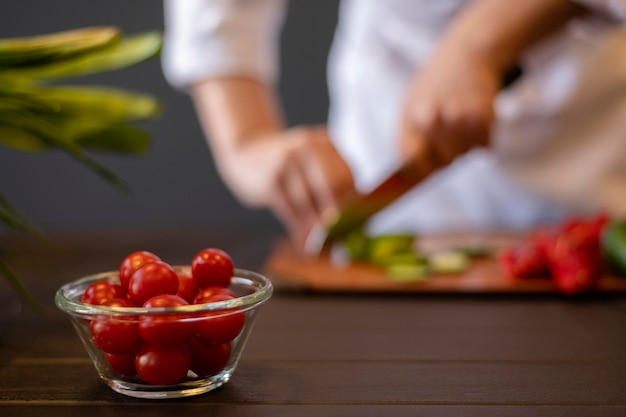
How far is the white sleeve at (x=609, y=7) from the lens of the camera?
1.21 metres

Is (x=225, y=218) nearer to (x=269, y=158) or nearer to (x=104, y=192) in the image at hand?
(x=104, y=192)

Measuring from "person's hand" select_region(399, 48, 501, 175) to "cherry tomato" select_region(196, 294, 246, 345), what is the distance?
27.3 inches

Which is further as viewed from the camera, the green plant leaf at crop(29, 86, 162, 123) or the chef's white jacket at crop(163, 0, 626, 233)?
the chef's white jacket at crop(163, 0, 626, 233)

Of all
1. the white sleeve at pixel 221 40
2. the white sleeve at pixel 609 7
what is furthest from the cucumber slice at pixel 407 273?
the white sleeve at pixel 221 40

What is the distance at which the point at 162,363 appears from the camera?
0.60 meters

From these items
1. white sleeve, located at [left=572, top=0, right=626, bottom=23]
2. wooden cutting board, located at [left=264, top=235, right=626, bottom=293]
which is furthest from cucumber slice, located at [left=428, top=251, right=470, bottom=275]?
white sleeve, located at [left=572, top=0, right=626, bottom=23]

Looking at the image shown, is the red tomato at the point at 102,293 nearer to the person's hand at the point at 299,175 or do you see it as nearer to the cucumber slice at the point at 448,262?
the cucumber slice at the point at 448,262

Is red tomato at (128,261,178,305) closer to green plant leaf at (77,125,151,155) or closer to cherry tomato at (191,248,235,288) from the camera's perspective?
cherry tomato at (191,248,235,288)

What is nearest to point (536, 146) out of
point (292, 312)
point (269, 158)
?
point (269, 158)

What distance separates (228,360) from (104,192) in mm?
2403

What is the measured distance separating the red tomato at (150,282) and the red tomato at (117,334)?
3 centimetres

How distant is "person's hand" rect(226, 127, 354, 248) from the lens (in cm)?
132

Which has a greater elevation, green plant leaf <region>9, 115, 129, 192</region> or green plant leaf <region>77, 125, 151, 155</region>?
green plant leaf <region>9, 115, 129, 192</region>

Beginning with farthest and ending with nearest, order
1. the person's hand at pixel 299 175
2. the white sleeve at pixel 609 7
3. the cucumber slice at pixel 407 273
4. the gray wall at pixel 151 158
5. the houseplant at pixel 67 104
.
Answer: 1. the gray wall at pixel 151 158
2. the person's hand at pixel 299 175
3. the white sleeve at pixel 609 7
4. the cucumber slice at pixel 407 273
5. the houseplant at pixel 67 104
